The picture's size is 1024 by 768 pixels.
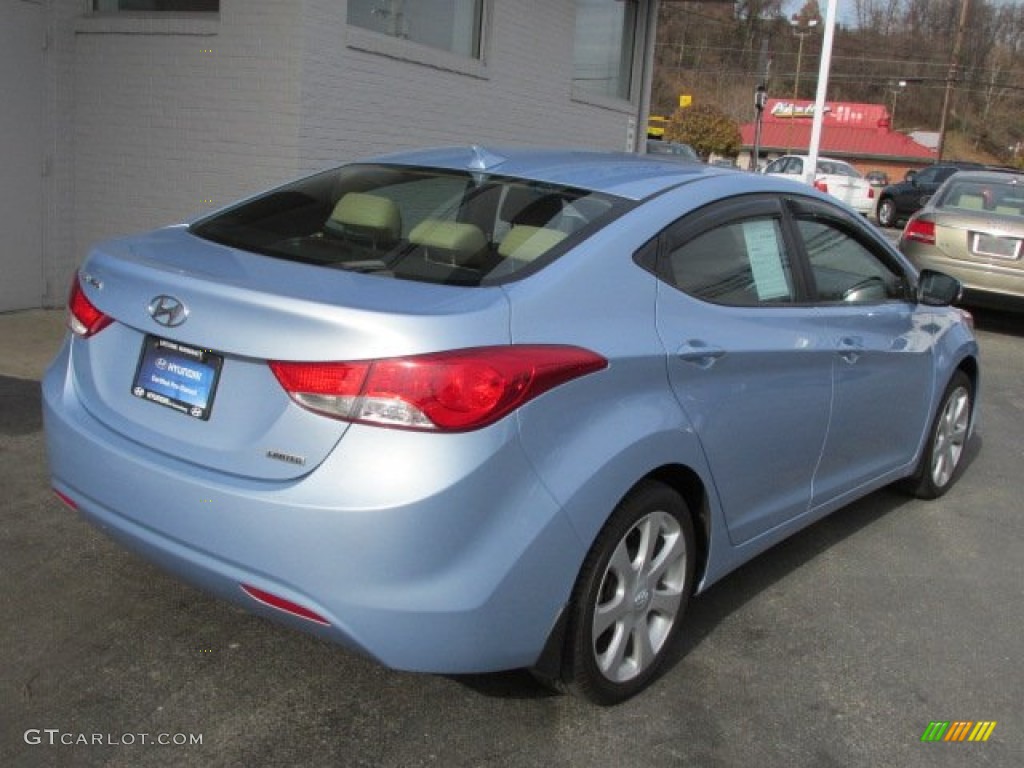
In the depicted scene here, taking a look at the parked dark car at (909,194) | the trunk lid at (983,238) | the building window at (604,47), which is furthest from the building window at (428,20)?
the parked dark car at (909,194)

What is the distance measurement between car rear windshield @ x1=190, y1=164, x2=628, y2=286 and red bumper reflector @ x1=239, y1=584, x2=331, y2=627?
2.98 ft

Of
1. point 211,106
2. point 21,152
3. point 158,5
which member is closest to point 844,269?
point 211,106

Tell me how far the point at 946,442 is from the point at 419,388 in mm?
3779

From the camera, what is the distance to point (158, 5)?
745 cm

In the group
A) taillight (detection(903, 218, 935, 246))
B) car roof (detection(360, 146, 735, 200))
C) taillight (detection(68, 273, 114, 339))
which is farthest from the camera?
taillight (detection(903, 218, 935, 246))

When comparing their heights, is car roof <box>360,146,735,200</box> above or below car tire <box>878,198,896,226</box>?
above

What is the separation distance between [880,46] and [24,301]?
74319mm

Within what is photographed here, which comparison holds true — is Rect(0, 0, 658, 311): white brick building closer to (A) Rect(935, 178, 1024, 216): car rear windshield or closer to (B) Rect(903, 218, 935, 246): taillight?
(B) Rect(903, 218, 935, 246): taillight

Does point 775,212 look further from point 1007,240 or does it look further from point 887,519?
point 1007,240

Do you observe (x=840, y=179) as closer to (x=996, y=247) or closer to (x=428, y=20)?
(x=996, y=247)

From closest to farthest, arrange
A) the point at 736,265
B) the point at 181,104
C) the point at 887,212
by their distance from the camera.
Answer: the point at 736,265
the point at 181,104
the point at 887,212

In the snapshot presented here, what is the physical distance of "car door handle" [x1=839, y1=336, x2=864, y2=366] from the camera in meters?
3.91

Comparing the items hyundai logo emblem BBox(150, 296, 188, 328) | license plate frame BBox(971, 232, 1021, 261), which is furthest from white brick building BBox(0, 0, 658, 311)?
license plate frame BBox(971, 232, 1021, 261)

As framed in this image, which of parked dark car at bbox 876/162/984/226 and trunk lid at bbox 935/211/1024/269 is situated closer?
trunk lid at bbox 935/211/1024/269
